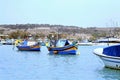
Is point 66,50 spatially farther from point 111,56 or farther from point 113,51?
point 111,56

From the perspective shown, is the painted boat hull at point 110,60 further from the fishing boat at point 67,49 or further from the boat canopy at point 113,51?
the fishing boat at point 67,49

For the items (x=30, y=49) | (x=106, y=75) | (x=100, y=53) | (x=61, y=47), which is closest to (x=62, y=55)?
(x=61, y=47)

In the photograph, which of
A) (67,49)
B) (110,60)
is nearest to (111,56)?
(110,60)

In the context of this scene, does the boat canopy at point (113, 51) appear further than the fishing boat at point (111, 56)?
Yes

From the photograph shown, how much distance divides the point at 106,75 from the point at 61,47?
29243 mm

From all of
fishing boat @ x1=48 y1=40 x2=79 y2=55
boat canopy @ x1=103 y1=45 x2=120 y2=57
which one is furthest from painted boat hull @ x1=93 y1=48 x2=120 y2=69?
fishing boat @ x1=48 y1=40 x2=79 y2=55

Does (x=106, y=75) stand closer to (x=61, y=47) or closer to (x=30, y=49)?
(x=61, y=47)

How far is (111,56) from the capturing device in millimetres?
32219

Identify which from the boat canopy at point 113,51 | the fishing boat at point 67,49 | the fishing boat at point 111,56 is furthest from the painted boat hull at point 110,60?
the fishing boat at point 67,49

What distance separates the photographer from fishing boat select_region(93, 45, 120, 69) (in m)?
31.6

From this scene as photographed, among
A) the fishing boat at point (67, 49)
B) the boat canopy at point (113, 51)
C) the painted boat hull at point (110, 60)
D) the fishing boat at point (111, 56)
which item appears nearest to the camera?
the painted boat hull at point (110, 60)

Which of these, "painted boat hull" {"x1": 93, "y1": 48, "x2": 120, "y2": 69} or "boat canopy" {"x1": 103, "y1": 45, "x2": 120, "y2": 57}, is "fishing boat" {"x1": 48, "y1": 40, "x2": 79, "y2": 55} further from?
"boat canopy" {"x1": 103, "y1": 45, "x2": 120, "y2": 57}

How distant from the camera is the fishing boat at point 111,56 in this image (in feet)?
104

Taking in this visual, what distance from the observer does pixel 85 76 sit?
29.5m
